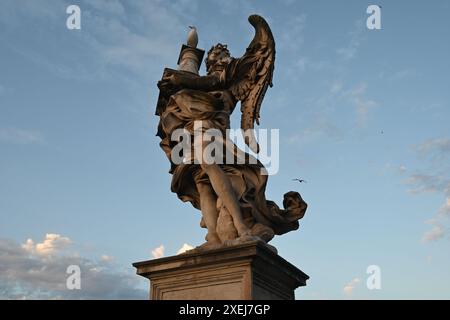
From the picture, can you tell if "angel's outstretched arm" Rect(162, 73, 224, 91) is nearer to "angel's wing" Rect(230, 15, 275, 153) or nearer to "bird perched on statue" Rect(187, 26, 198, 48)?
"angel's wing" Rect(230, 15, 275, 153)

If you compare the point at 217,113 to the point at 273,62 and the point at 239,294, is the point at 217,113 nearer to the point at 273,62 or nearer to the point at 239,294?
the point at 273,62

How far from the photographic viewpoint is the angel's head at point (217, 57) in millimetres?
8453

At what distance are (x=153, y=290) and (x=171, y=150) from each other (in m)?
2.06

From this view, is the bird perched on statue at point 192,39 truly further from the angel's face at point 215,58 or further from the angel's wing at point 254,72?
the angel's wing at point 254,72

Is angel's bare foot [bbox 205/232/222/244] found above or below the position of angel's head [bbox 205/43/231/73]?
below

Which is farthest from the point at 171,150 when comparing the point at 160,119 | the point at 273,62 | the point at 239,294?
the point at 239,294

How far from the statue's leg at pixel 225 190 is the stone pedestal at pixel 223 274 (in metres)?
0.58

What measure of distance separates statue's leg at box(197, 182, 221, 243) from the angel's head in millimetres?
1990

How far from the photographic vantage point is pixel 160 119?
8133 mm

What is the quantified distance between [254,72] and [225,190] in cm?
205

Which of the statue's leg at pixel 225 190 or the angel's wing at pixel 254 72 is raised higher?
the angel's wing at pixel 254 72

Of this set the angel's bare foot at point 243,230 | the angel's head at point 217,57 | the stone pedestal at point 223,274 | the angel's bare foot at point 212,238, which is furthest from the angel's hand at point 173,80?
the stone pedestal at point 223,274

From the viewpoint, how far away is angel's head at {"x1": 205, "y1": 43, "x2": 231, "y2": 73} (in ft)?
27.7

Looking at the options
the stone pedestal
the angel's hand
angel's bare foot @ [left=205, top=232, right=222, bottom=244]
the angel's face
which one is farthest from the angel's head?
the stone pedestal
